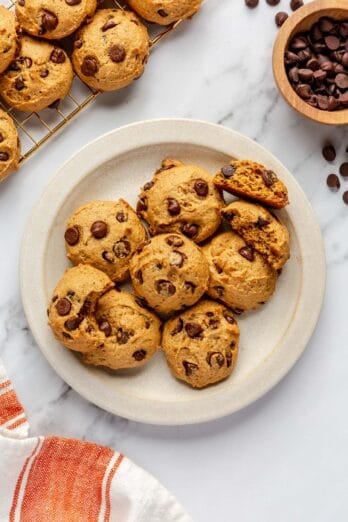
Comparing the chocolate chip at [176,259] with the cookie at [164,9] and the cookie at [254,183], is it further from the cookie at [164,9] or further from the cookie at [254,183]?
the cookie at [164,9]

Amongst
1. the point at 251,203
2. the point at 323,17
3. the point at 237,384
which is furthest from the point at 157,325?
the point at 323,17

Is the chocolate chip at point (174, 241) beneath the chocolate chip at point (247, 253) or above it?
above

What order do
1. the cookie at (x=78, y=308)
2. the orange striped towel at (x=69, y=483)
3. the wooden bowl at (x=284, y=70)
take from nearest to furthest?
the cookie at (x=78, y=308)
the wooden bowl at (x=284, y=70)
the orange striped towel at (x=69, y=483)

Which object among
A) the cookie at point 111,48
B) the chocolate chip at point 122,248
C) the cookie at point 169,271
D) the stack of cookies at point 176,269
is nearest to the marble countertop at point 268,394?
Result: the cookie at point 111,48

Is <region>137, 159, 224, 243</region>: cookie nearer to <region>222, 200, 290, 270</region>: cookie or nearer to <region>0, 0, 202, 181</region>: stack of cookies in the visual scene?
<region>222, 200, 290, 270</region>: cookie

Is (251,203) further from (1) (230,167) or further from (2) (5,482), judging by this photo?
(2) (5,482)

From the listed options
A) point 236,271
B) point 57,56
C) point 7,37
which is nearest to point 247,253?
point 236,271
